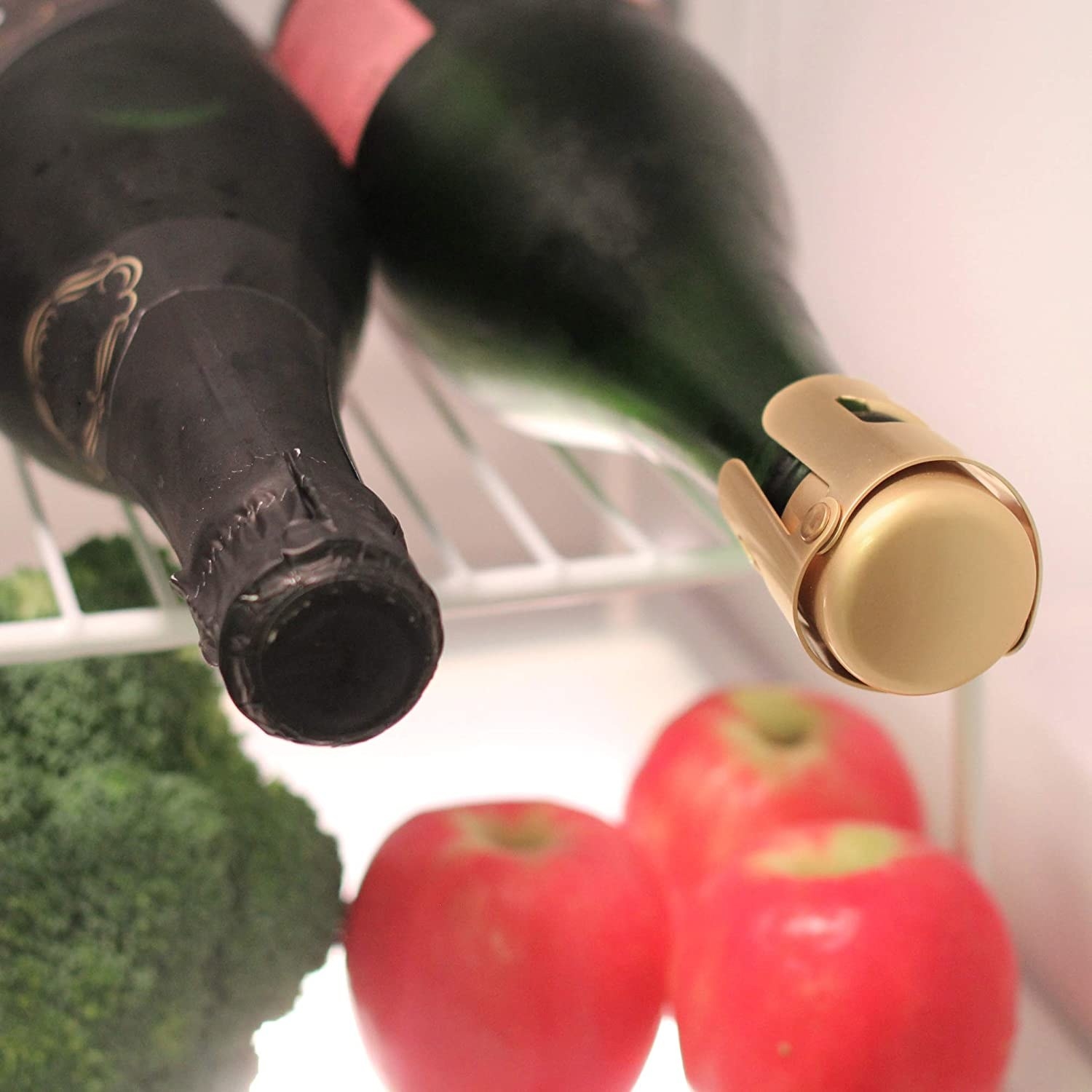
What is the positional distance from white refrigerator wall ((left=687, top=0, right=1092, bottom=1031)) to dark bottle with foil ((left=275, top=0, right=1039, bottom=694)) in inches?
4.2

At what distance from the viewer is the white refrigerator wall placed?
1.65ft

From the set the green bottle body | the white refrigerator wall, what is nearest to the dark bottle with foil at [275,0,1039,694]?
the green bottle body

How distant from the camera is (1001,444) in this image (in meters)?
0.56

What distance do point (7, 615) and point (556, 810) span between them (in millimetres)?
229

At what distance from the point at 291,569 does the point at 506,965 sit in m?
0.26

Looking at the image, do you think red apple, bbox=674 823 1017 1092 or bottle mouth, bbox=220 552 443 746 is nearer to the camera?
bottle mouth, bbox=220 552 443 746

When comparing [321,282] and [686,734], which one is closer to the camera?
[321,282]

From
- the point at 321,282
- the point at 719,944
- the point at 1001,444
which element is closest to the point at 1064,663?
the point at 1001,444

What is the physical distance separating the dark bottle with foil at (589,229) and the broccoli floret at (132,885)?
18cm

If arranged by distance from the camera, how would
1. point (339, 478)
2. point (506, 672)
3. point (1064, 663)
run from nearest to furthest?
point (339, 478)
point (1064, 663)
point (506, 672)

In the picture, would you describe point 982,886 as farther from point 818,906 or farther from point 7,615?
point 7,615

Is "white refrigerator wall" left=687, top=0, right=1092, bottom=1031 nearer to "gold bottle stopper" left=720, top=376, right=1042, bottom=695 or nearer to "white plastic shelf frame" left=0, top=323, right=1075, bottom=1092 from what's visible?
"white plastic shelf frame" left=0, top=323, right=1075, bottom=1092

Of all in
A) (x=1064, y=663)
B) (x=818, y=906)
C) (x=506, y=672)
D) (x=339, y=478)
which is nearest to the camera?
(x=339, y=478)

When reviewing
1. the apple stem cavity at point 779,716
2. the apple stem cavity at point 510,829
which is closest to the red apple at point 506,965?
the apple stem cavity at point 510,829
